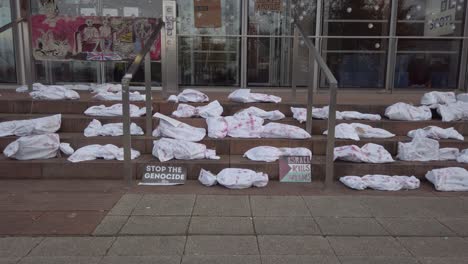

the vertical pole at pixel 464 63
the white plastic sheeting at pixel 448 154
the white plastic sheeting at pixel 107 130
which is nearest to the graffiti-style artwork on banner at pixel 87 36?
the white plastic sheeting at pixel 107 130

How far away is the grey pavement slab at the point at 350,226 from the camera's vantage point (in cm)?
374

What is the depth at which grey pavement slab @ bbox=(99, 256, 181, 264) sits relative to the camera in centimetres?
320

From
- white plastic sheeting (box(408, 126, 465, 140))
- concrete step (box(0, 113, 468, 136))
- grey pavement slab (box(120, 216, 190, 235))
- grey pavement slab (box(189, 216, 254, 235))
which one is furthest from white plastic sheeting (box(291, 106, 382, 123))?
grey pavement slab (box(120, 216, 190, 235))

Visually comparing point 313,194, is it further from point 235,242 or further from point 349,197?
point 235,242

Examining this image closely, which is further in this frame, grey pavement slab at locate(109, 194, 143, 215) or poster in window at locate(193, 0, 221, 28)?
poster in window at locate(193, 0, 221, 28)

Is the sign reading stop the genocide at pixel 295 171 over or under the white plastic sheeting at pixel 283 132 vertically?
under

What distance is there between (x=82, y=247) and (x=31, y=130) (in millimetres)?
2742

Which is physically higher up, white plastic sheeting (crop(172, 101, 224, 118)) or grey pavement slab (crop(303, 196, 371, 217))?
white plastic sheeting (crop(172, 101, 224, 118))

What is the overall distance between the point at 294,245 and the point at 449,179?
2.48m

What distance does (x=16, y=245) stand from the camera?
3.44m

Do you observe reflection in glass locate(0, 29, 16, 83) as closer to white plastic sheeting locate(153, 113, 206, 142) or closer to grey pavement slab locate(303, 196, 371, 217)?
white plastic sheeting locate(153, 113, 206, 142)

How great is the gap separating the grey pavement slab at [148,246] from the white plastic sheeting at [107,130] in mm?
2321

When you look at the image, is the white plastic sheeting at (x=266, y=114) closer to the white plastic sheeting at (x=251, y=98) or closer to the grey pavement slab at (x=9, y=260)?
the white plastic sheeting at (x=251, y=98)

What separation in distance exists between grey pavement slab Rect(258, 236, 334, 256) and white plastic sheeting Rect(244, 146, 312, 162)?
1.60 m
